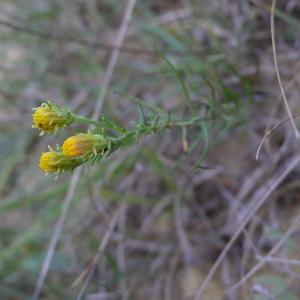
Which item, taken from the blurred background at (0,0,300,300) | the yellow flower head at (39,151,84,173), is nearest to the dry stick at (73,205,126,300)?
the blurred background at (0,0,300,300)

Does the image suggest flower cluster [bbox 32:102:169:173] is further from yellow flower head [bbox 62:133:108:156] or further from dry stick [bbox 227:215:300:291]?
dry stick [bbox 227:215:300:291]

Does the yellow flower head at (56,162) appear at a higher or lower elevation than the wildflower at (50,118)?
lower

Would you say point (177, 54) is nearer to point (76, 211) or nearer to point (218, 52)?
point (218, 52)

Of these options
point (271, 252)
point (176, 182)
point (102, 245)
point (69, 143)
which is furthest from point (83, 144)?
point (176, 182)

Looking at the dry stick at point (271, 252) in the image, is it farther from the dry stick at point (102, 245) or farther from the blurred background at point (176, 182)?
the dry stick at point (102, 245)

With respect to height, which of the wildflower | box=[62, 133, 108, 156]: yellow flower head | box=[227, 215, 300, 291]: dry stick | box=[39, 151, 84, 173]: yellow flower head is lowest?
box=[227, 215, 300, 291]: dry stick

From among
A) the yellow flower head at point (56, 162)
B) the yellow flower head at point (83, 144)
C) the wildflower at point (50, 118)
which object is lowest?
the yellow flower head at point (56, 162)

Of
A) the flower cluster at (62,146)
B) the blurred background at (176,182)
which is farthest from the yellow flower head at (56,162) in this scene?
the blurred background at (176,182)
